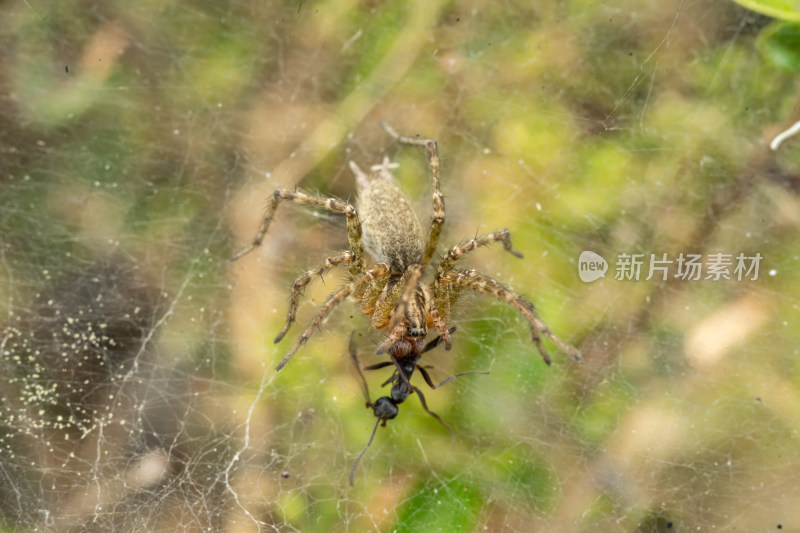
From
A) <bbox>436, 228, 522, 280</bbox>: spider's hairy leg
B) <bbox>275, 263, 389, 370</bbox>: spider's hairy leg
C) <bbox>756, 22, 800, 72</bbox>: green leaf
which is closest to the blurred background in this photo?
<bbox>756, 22, 800, 72</bbox>: green leaf

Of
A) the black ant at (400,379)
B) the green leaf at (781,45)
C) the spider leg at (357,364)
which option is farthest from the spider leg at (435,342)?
the green leaf at (781,45)

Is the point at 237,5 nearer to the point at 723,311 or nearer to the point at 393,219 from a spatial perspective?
the point at 393,219

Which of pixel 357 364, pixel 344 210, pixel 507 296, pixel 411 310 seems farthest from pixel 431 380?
pixel 344 210

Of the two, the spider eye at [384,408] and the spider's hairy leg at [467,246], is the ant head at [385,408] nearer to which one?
the spider eye at [384,408]

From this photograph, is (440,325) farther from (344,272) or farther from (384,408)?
(344,272)

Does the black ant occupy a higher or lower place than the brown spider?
lower

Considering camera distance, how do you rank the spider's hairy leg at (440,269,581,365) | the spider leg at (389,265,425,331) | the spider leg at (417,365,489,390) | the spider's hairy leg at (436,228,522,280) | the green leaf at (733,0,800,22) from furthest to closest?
1. the green leaf at (733,0,800,22)
2. the spider leg at (417,365,489,390)
3. the spider's hairy leg at (436,228,522,280)
4. the spider's hairy leg at (440,269,581,365)
5. the spider leg at (389,265,425,331)

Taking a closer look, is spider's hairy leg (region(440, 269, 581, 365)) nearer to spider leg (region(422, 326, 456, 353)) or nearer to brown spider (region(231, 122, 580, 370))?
brown spider (region(231, 122, 580, 370))
